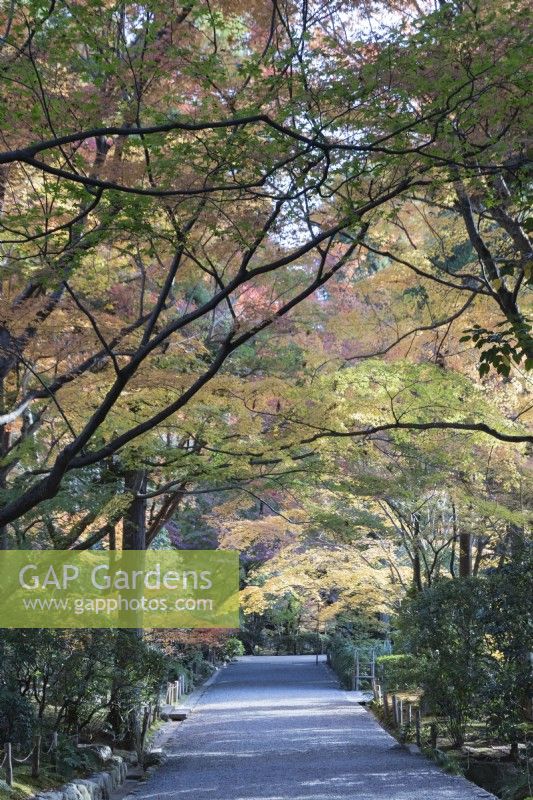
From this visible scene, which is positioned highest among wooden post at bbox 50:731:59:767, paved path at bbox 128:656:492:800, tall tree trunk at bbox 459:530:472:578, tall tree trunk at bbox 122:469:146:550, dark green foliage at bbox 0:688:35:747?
tall tree trunk at bbox 122:469:146:550

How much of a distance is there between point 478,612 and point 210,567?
1263cm

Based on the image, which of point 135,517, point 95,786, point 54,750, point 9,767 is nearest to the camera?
point 9,767

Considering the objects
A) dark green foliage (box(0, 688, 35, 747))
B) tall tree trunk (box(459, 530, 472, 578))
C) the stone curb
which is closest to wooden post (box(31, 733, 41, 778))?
dark green foliage (box(0, 688, 35, 747))

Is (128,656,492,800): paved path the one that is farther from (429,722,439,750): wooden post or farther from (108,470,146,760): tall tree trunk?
(108,470,146,760): tall tree trunk

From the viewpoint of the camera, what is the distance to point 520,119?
6176 millimetres

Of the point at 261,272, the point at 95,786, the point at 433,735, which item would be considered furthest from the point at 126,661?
the point at 261,272

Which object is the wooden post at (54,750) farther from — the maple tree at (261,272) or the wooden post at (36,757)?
the wooden post at (36,757)

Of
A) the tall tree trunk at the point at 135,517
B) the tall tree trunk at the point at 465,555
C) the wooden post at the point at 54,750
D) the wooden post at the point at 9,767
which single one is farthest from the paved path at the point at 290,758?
the tall tree trunk at the point at 135,517

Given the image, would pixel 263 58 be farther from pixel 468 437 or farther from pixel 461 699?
pixel 461 699

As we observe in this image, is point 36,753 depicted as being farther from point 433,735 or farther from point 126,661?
A: point 433,735

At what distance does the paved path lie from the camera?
31.0 ft

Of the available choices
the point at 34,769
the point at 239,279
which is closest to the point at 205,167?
the point at 239,279

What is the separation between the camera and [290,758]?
1204 cm

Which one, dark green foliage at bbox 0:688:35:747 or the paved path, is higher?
dark green foliage at bbox 0:688:35:747
